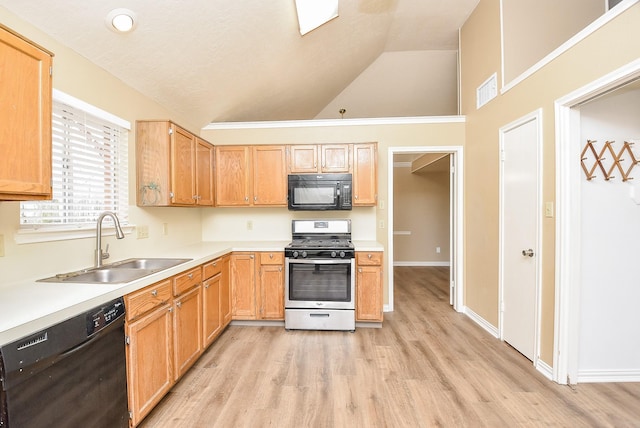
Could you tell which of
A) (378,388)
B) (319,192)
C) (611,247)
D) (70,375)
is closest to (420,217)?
(319,192)

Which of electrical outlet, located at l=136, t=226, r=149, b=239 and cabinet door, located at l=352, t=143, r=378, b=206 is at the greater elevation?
cabinet door, located at l=352, t=143, r=378, b=206

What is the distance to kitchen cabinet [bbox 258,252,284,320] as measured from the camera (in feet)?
9.98

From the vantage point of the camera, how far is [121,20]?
177 centimetres

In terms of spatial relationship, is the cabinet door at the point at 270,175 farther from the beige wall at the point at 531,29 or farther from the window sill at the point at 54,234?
the beige wall at the point at 531,29

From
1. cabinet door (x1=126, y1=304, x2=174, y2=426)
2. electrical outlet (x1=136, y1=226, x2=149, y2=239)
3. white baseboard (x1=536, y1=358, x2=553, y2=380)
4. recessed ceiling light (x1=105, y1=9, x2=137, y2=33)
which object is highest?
recessed ceiling light (x1=105, y1=9, x2=137, y2=33)

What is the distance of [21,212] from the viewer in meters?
1.55

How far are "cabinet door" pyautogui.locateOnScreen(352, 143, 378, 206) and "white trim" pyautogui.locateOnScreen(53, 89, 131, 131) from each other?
2.27 m

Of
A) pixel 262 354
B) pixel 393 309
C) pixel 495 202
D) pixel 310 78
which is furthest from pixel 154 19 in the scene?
pixel 393 309

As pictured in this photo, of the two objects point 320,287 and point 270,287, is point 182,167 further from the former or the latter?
point 320,287

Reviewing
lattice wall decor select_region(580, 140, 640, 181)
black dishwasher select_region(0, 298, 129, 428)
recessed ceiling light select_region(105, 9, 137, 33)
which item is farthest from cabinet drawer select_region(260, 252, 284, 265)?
lattice wall decor select_region(580, 140, 640, 181)

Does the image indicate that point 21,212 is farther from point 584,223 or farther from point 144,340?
point 584,223

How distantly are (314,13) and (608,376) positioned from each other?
12.7ft

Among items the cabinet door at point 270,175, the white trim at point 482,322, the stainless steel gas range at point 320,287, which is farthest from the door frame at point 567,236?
the cabinet door at point 270,175

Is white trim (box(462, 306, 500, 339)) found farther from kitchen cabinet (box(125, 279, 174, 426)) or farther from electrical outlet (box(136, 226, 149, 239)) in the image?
electrical outlet (box(136, 226, 149, 239))
